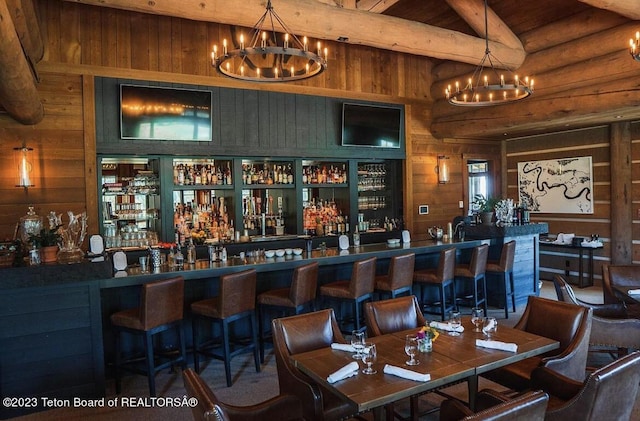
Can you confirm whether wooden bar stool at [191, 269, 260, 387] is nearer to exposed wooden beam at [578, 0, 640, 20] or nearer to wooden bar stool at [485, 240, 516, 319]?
wooden bar stool at [485, 240, 516, 319]

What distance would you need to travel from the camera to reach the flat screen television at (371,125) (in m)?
7.32

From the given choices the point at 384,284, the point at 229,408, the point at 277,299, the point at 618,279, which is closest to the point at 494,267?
the point at 618,279

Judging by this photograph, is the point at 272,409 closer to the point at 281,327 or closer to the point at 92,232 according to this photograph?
the point at 281,327

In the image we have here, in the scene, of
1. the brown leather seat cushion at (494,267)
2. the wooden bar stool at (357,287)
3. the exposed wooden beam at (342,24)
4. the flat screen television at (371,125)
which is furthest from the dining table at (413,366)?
the flat screen television at (371,125)

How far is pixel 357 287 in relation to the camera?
4629 millimetres

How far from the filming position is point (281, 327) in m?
2.90

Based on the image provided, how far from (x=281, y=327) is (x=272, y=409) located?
0.53 meters

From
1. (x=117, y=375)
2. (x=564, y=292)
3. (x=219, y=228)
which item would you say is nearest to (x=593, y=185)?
(x=564, y=292)

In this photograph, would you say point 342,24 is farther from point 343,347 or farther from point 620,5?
point 343,347

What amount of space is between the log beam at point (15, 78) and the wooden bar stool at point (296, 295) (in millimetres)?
2681

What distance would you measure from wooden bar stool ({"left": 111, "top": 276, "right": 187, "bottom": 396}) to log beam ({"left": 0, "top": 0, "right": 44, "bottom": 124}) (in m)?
1.82

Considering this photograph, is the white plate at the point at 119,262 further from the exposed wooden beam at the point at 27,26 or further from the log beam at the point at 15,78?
the exposed wooden beam at the point at 27,26

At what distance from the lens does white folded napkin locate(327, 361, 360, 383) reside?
2339 mm

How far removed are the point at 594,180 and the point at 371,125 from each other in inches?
159
